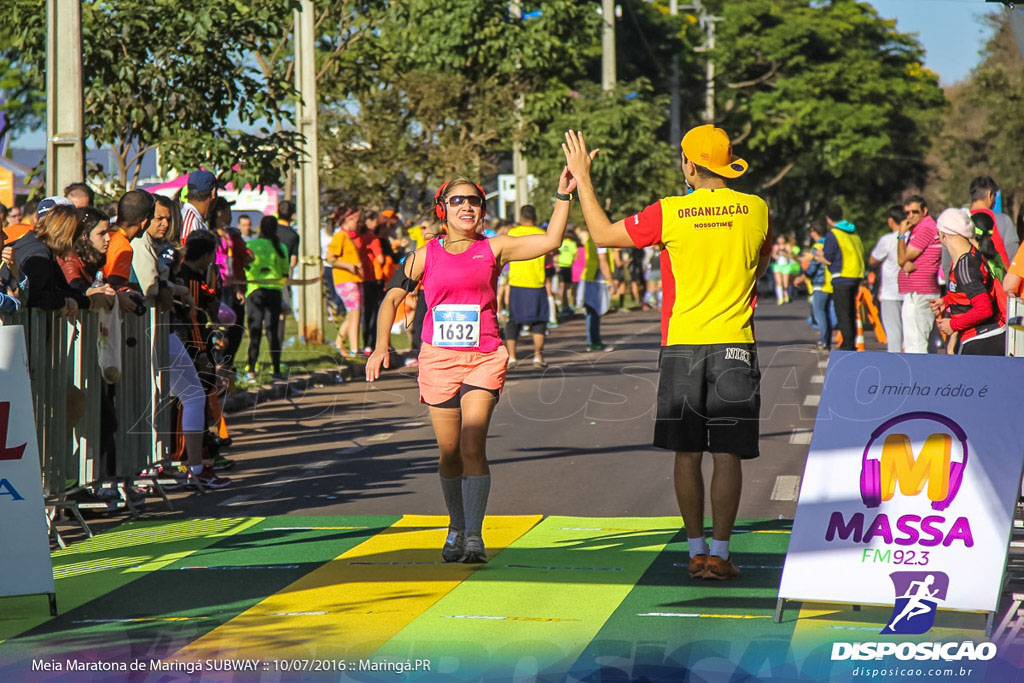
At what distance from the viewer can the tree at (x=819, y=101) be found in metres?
58.0

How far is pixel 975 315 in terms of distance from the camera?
376 inches

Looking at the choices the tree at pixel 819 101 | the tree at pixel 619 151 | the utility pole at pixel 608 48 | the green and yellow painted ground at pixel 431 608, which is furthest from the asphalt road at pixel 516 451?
the tree at pixel 819 101

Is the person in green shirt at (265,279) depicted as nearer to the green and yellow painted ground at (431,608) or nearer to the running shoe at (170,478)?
the running shoe at (170,478)

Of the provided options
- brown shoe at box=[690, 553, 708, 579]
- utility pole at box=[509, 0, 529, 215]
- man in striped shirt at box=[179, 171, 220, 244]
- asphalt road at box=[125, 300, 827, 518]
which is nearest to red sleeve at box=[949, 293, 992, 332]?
asphalt road at box=[125, 300, 827, 518]

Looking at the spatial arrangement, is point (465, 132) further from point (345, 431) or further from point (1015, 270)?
point (1015, 270)

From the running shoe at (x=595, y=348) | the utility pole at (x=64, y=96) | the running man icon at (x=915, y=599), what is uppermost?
the utility pole at (x=64, y=96)

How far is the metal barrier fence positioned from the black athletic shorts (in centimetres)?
350

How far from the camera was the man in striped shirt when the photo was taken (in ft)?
38.4

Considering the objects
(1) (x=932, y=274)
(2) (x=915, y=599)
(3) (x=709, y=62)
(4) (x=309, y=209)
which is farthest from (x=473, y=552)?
(3) (x=709, y=62)

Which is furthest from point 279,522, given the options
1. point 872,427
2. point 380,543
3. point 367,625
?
point 872,427

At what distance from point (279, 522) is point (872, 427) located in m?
4.20

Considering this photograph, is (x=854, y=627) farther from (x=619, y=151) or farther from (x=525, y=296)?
(x=619, y=151)

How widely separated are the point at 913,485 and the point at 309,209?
1718 centimetres

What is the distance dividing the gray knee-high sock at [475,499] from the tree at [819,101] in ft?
167
